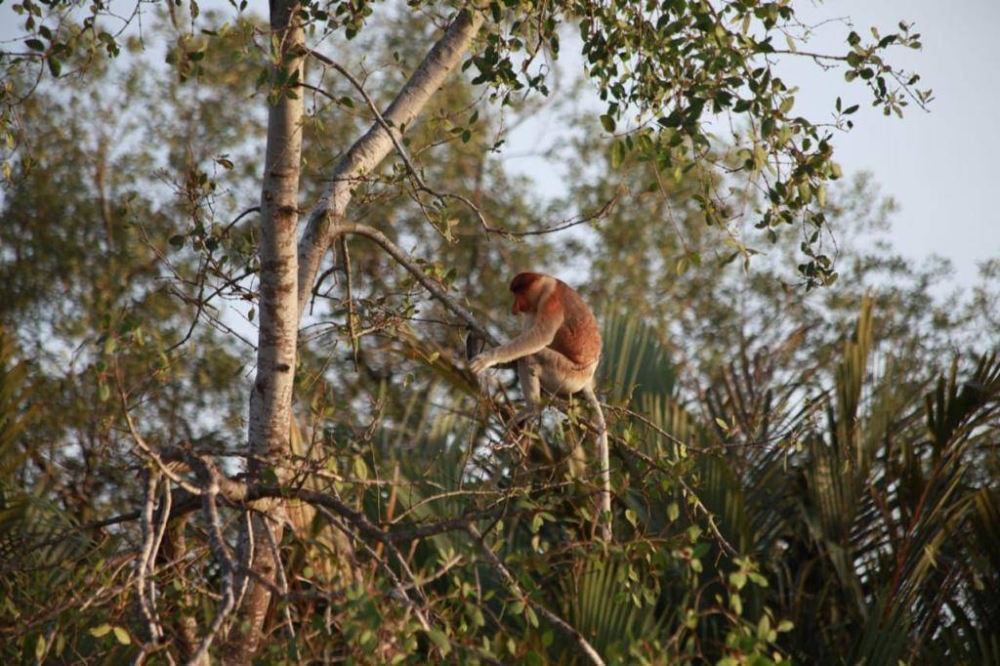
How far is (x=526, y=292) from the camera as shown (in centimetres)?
516

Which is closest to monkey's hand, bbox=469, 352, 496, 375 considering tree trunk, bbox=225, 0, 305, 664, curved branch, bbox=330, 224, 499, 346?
curved branch, bbox=330, 224, 499, 346

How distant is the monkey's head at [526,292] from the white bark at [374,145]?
Answer: 187 cm

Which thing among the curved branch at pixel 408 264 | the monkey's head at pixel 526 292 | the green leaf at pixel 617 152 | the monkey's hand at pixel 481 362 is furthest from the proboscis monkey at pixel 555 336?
the green leaf at pixel 617 152

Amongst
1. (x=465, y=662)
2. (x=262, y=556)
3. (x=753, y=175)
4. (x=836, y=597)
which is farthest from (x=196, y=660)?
(x=836, y=597)

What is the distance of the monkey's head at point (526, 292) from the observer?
5133mm

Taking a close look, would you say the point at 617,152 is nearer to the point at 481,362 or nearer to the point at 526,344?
the point at 481,362

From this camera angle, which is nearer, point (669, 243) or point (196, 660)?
point (196, 660)

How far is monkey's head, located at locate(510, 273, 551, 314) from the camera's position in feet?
16.8

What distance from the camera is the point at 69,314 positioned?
31.5 ft

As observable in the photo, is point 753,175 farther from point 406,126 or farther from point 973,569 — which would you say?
point 973,569

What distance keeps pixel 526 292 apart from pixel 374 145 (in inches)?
76.8

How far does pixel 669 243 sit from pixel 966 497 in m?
5.59

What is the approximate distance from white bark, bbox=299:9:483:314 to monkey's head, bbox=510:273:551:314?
1.87m

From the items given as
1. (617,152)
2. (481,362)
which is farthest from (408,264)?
(481,362)
